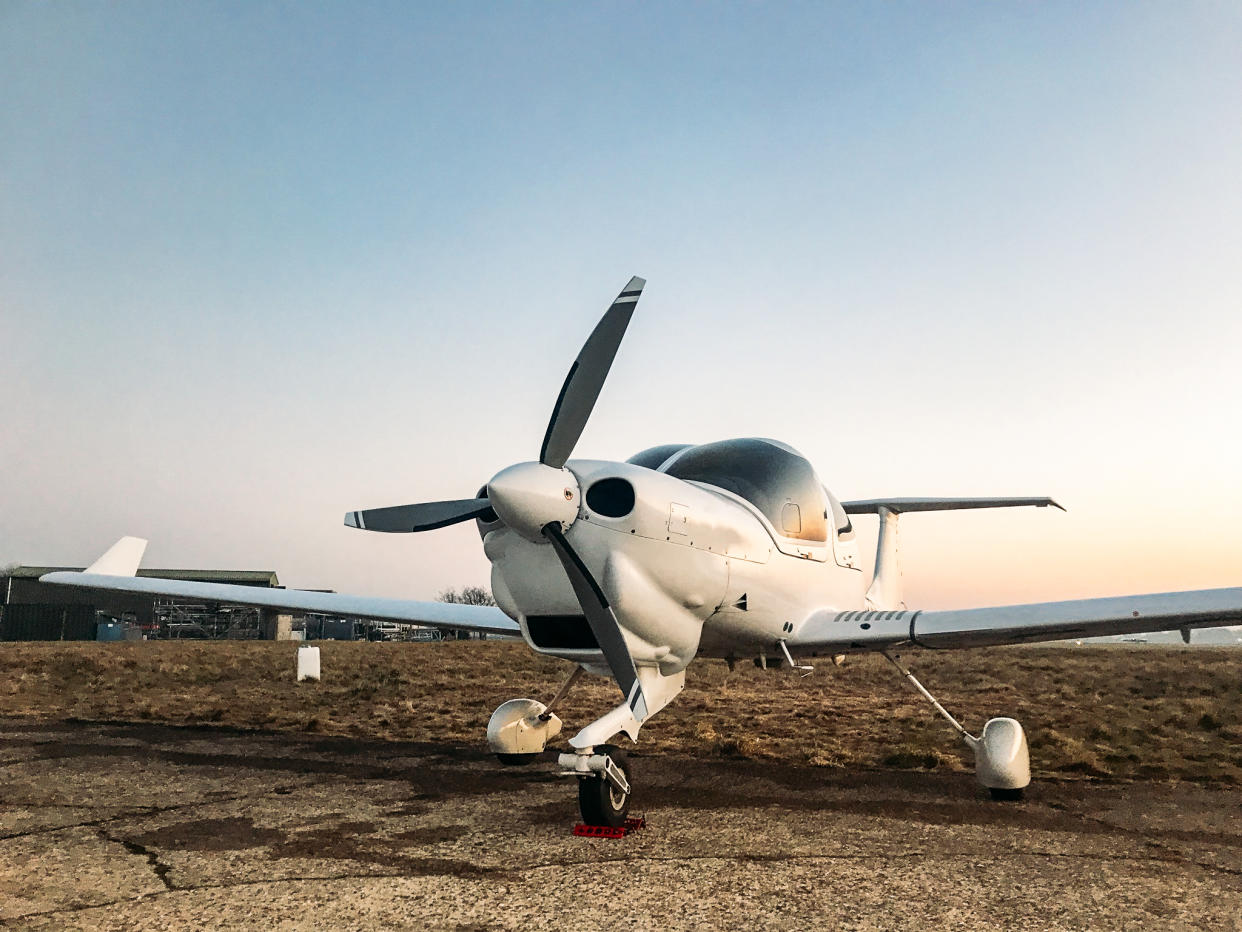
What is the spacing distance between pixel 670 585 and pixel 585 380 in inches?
66.0

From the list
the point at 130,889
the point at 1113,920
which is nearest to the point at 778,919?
the point at 1113,920

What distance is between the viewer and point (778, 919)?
4160mm

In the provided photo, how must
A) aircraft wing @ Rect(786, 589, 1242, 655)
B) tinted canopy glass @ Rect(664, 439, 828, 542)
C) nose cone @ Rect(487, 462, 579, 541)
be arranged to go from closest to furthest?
nose cone @ Rect(487, 462, 579, 541)
aircraft wing @ Rect(786, 589, 1242, 655)
tinted canopy glass @ Rect(664, 439, 828, 542)

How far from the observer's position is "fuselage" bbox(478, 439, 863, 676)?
239 inches

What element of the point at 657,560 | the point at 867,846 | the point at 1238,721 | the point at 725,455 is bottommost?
the point at 1238,721

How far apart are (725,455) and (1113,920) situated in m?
4.81

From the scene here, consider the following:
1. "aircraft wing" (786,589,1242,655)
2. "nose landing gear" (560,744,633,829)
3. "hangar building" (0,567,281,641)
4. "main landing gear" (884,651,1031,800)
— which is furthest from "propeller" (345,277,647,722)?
"hangar building" (0,567,281,641)

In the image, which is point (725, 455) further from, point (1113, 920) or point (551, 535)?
point (1113, 920)

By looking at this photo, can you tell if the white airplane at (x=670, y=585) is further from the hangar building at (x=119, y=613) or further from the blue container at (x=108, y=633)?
the blue container at (x=108, y=633)

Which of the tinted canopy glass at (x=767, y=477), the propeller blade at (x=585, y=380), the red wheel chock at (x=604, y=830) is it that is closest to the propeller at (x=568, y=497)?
the propeller blade at (x=585, y=380)

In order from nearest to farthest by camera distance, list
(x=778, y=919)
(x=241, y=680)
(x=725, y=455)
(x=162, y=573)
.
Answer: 1. (x=778, y=919)
2. (x=725, y=455)
3. (x=241, y=680)
4. (x=162, y=573)

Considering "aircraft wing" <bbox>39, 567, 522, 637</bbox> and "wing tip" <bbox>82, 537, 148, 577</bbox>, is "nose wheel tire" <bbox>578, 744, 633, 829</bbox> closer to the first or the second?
"aircraft wing" <bbox>39, 567, 522, 637</bbox>

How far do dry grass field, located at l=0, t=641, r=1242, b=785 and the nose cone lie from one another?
531 cm

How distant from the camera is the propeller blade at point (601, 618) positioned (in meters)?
5.90
